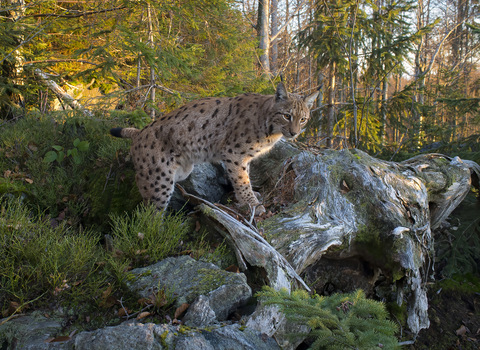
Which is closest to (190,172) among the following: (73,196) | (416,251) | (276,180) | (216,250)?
(276,180)

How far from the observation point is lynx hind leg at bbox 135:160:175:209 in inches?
189

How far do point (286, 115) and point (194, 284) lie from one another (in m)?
3.05

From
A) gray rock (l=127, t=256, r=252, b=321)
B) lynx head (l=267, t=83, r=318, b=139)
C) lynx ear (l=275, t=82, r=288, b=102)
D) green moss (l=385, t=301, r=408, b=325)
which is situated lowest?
green moss (l=385, t=301, r=408, b=325)

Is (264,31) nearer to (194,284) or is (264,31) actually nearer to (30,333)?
(194,284)

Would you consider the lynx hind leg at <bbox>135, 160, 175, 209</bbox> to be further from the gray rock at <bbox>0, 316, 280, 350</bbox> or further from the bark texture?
the gray rock at <bbox>0, 316, 280, 350</bbox>

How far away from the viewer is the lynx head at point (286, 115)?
15.8 ft

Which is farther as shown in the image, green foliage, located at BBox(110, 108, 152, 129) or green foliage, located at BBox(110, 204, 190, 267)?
green foliage, located at BBox(110, 108, 152, 129)

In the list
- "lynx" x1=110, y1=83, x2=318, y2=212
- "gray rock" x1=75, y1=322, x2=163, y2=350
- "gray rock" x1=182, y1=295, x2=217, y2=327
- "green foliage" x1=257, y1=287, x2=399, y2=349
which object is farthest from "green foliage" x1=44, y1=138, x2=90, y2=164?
"green foliage" x1=257, y1=287, x2=399, y2=349

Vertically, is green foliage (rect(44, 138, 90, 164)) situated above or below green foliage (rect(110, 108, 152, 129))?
below

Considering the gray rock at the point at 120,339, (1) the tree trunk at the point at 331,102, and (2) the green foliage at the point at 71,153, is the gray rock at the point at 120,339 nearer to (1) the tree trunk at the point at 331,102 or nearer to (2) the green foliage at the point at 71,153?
(2) the green foliage at the point at 71,153

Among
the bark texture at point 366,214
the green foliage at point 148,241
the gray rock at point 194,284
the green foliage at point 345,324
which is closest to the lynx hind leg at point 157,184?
the green foliage at point 148,241

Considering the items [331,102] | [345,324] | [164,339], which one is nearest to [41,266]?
[164,339]

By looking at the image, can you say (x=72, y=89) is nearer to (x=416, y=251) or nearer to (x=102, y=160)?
(x=102, y=160)

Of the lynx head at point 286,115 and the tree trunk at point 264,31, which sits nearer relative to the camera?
the lynx head at point 286,115
